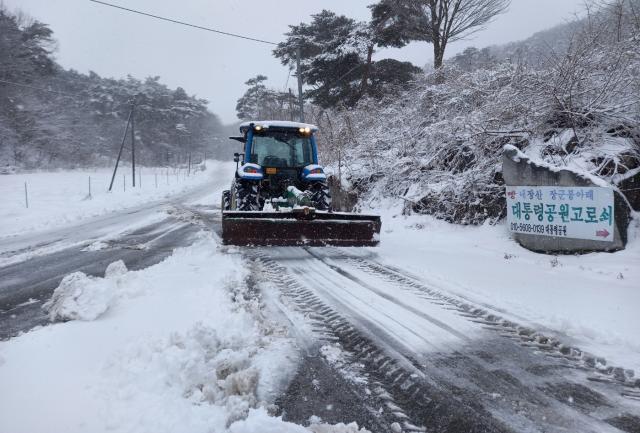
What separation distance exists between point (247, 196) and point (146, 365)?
16.0ft

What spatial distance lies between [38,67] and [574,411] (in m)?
49.6

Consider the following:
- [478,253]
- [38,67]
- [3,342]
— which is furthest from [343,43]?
[38,67]

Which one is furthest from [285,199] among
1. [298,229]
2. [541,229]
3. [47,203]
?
[47,203]

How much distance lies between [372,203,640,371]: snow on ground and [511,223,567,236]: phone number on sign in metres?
0.29

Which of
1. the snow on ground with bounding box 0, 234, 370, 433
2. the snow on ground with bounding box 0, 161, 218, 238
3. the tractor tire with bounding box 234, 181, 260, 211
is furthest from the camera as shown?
the snow on ground with bounding box 0, 161, 218, 238

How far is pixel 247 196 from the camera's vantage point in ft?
23.7

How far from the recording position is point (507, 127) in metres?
7.95

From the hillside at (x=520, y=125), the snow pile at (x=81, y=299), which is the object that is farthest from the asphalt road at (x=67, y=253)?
the hillside at (x=520, y=125)

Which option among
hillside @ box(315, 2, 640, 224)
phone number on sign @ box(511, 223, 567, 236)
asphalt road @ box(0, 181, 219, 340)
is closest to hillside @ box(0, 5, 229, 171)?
asphalt road @ box(0, 181, 219, 340)

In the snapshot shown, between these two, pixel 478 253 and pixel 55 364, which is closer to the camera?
pixel 55 364

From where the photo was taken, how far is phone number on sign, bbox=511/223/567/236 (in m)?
5.83

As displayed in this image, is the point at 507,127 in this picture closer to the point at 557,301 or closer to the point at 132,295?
the point at 557,301

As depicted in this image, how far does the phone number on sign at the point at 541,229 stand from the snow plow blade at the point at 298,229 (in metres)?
2.32

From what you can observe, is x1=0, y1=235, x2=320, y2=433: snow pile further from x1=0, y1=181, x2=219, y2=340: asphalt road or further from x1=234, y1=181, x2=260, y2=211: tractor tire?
x1=234, y1=181, x2=260, y2=211: tractor tire
